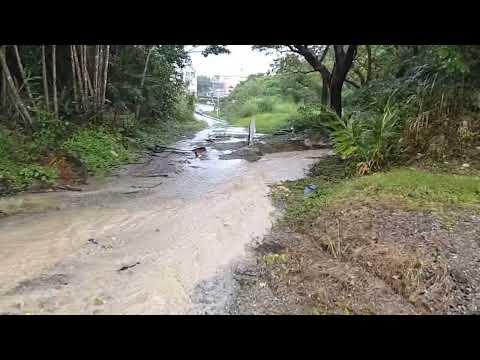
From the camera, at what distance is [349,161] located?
701cm

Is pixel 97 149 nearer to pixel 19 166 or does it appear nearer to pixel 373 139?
pixel 19 166

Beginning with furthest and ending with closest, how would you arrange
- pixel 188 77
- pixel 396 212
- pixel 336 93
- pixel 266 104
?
pixel 188 77 → pixel 266 104 → pixel 336 93 → pixel 396 212

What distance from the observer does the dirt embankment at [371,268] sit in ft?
9.80

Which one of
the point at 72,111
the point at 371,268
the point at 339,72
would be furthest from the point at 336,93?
the point at 371,268

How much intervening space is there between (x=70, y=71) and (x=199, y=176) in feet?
17.1

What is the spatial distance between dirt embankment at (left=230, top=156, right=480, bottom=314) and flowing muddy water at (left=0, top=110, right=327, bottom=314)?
0.48 meters

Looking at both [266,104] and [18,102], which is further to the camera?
[266,104]

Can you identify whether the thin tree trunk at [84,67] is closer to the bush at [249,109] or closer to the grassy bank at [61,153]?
the grassy bank at [61,153]

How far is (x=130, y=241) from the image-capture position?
450 centimetres

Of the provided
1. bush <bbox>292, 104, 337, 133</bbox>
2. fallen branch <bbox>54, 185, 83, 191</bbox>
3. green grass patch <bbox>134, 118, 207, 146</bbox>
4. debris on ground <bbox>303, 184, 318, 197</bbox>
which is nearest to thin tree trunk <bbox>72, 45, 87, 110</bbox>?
green grass patch <bbox>134, 118, 207, 146</bbox>

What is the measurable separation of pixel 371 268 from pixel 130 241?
101 inches

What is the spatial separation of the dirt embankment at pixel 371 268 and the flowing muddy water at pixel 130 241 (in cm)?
48
